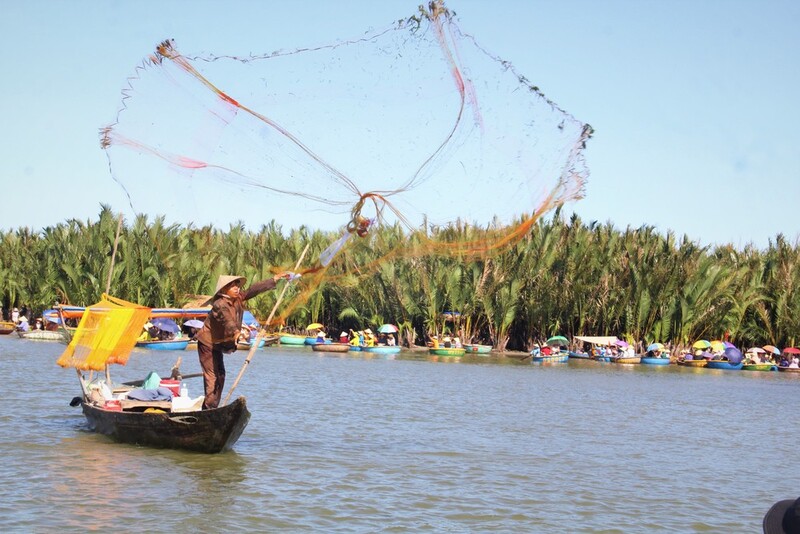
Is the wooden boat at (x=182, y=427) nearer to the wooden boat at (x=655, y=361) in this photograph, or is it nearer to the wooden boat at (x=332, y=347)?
the wooden boat at (x=332, y=347)

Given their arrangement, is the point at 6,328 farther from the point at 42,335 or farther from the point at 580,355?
the point at 580,355

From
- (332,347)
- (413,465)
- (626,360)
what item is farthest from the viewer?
(332,347)

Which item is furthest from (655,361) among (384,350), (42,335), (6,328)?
(6,328)

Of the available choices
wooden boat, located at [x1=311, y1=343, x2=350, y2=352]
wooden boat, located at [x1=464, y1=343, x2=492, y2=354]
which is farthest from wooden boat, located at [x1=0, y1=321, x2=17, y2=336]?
wooden boat, located at [x1=464, y1=343, x2=492, y2=354]

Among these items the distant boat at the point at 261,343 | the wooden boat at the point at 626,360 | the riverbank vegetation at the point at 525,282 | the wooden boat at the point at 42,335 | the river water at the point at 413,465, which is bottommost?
the river water at the point at 413,465

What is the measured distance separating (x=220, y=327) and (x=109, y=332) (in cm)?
270

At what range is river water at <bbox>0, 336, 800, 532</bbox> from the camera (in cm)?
1149

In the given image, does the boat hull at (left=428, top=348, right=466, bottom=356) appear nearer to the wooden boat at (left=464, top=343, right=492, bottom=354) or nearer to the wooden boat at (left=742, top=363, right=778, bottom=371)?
the wooden boat at (left=464, top=343, right=492, bottom=354)

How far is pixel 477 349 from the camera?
4438 cm

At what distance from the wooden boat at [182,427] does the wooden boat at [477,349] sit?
29998 millimetres

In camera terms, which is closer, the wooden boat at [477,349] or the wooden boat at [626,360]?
the wooden boat at [626,360]

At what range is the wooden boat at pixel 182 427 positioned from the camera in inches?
550

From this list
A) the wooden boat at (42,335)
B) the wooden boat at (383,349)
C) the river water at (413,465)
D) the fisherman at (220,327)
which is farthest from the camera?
the wooden boat at (383,349)

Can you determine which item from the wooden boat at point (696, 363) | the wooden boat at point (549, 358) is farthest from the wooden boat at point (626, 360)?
the wooden boat at point (549, 358)
